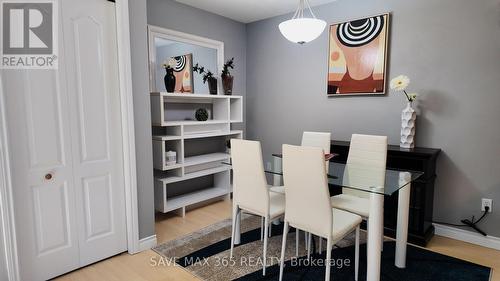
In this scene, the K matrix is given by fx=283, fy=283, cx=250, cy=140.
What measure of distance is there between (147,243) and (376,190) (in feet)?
6.65

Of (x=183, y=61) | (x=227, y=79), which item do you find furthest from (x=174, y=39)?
(x=227, y=79)

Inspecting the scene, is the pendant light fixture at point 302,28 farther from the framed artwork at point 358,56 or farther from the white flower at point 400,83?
Answer: the framed artwork at point 358,56

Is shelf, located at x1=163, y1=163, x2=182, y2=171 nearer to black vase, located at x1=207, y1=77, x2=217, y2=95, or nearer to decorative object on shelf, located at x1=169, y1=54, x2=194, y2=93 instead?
decorative object on shelf, located at x1=169, y1=54, x2=194, y2=93

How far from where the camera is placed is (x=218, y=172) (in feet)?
12.9

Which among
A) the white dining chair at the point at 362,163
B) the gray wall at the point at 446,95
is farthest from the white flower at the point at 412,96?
the white dining chair at the point at 362,163

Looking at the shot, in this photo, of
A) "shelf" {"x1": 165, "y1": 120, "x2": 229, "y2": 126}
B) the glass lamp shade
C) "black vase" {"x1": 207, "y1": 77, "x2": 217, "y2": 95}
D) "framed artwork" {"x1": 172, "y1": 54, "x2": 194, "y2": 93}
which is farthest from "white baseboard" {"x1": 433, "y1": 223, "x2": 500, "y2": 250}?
"framed artwork" {"x1": 172, "y1": 54, "x2": 194, "y2": 93}

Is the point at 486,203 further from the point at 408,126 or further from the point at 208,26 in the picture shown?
the point at 208,26

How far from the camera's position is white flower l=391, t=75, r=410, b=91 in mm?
2754

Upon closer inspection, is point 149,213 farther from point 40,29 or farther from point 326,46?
point 326,46

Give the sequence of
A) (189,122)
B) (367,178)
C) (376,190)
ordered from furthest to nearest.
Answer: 1. (189,122)
2. (367,178)
3. (376,190)

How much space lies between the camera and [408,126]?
281cm

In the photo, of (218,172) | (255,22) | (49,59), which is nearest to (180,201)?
(218,172)

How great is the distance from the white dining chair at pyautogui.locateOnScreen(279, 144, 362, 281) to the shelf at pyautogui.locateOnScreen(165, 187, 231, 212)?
164 cm

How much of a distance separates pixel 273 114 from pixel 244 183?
2.01m
